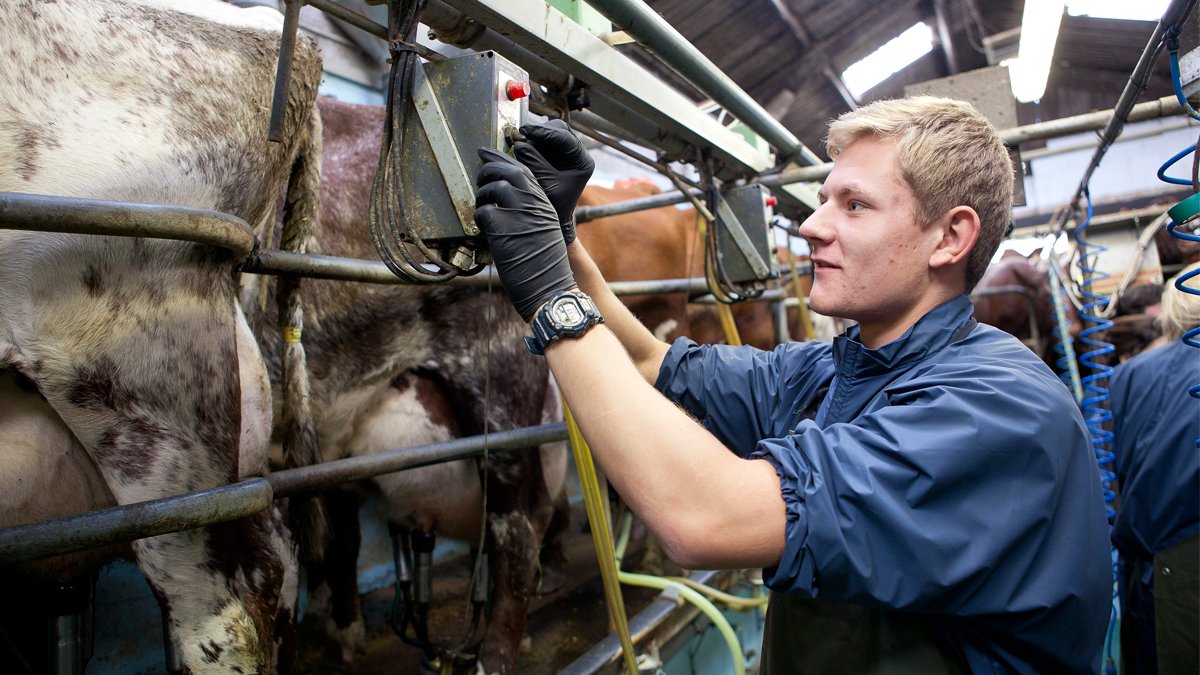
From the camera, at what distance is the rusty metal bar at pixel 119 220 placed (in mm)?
900

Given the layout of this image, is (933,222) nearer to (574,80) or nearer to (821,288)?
(821,288)

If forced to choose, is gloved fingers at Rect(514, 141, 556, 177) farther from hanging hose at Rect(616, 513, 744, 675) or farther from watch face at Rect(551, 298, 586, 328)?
hanging hose at Rect(616, 513, 744, 675)

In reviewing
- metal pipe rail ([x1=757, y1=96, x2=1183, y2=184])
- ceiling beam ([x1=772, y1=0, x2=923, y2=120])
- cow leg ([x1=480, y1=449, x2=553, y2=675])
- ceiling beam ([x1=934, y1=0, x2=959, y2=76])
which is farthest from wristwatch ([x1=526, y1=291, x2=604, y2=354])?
ceiling beam ([x1=934, y1=0, x2=959, y2=76])

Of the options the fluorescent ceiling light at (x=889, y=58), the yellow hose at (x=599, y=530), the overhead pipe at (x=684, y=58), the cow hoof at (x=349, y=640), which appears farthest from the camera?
the fluorescent ceiling light at (x=889, y=58)

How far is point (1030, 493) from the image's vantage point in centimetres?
90

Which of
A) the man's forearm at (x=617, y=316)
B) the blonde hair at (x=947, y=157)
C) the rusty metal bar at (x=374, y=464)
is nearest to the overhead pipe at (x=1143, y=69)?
the blonde hair at (x=947, y=157)

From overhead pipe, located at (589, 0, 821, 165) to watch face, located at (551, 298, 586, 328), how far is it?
0.61 meters

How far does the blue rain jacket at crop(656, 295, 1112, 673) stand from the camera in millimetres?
856

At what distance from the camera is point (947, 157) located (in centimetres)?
111

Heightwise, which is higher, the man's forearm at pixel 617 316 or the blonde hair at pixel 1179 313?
the man's forearm at pixel 617 316

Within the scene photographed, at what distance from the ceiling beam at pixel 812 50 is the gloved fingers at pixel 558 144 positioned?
551 cm

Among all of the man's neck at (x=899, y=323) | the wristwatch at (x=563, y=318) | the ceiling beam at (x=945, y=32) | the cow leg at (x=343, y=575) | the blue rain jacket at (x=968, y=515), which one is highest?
the ceiling beam at (x=945, y=32)

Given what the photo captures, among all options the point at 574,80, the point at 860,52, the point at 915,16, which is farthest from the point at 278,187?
the point at 915,16

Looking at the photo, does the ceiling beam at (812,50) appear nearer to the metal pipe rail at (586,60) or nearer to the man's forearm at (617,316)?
the metal pipe rail at (586,60)
